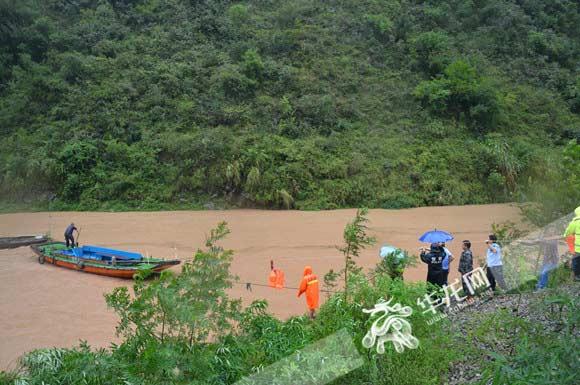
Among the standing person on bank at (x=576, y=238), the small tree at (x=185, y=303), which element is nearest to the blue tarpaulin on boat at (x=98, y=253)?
the small tree at (x=185, y=303)

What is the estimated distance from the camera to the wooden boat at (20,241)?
14.6 meters

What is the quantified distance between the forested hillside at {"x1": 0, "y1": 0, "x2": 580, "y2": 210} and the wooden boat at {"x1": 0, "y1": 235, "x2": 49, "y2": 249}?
3.56 m

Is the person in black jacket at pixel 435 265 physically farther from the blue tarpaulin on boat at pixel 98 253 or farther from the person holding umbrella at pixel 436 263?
the blue tarpaulin on boat at pixel 98 253

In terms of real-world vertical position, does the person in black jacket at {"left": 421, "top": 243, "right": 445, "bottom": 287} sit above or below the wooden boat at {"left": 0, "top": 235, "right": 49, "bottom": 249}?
above

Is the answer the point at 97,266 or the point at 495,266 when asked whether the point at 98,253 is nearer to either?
the point at 97,266

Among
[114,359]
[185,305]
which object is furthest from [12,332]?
[185,305]

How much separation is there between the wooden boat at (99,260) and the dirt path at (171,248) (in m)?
0.20

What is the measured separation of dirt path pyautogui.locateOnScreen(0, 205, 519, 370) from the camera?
Result: 9.16 m

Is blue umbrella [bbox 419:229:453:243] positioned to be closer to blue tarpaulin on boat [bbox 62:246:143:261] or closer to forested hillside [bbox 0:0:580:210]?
blue tarpaulin on boat [bbox 62:246:143:261]

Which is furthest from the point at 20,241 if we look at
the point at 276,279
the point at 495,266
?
the point at 495,266

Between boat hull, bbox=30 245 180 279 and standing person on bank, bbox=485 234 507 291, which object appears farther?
boat hull, bbox=30 245 180 279

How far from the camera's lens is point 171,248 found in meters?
14.0

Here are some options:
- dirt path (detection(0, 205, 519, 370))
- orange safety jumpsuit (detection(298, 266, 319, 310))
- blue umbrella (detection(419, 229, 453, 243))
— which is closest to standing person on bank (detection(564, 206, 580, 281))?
blue umbrella (detection(419, 229, 453, 243))

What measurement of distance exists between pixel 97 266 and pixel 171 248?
2.56 m
